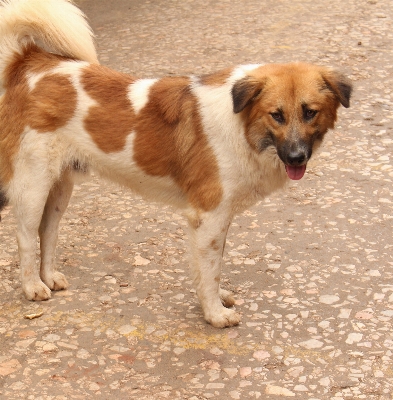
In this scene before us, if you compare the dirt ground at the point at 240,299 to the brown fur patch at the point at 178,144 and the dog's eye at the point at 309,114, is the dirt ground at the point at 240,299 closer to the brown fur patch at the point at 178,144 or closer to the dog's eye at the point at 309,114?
the brown fur patch at the point at 178,144

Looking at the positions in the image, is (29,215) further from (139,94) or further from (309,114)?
(309,114)

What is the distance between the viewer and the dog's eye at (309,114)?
396 centimetres

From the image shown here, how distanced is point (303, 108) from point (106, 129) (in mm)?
1162

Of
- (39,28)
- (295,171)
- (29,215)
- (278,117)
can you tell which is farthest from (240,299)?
(39,28)

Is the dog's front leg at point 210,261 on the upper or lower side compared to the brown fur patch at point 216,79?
lower

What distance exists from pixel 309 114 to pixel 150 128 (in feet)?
3.07

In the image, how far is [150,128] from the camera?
433cm

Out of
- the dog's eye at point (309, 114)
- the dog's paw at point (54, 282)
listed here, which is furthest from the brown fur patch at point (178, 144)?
the dog's paw at point (54, 282)

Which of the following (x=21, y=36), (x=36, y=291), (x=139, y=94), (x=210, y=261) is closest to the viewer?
(x=210, y=261)

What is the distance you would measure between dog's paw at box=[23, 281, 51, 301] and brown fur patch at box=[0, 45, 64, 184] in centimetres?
66

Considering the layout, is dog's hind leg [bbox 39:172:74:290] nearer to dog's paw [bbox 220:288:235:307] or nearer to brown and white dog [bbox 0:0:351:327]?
brown and white dog [bbox 0:0:351:327]

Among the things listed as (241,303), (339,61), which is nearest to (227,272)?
(241,303)

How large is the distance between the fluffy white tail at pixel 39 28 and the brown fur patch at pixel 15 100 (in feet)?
0.19

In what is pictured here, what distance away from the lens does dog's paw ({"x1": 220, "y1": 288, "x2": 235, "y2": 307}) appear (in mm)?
4527
